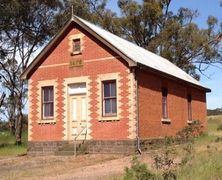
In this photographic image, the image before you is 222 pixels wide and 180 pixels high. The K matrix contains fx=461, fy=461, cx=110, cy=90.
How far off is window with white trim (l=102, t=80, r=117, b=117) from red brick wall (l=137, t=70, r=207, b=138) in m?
1.23

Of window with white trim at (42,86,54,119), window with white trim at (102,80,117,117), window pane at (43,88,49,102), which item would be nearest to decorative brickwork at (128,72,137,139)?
window with white trim at (102,80,117,117)

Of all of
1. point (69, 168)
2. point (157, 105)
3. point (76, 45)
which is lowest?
point (69, 168)

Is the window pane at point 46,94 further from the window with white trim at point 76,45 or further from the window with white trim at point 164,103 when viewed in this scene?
the window with white trim at point 164,103

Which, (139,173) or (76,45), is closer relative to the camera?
(139,173)

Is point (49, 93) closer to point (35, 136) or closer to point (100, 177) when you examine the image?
point (35, 136)

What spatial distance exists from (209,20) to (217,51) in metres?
3.69

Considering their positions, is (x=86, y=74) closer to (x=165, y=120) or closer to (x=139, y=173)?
(x=165, y=120)

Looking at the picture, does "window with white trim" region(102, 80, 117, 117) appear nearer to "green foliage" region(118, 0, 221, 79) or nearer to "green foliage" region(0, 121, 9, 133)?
"green foliage" region(118, 0, 221, 79)

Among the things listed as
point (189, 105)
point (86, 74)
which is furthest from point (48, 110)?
point (189, 105)

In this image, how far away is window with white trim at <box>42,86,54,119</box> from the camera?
24.2m

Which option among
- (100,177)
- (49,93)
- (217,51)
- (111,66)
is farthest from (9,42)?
(100,177)

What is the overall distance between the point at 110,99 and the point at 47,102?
13.3 ft

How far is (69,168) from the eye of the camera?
16953 mm

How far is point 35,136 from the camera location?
80.2 ft
